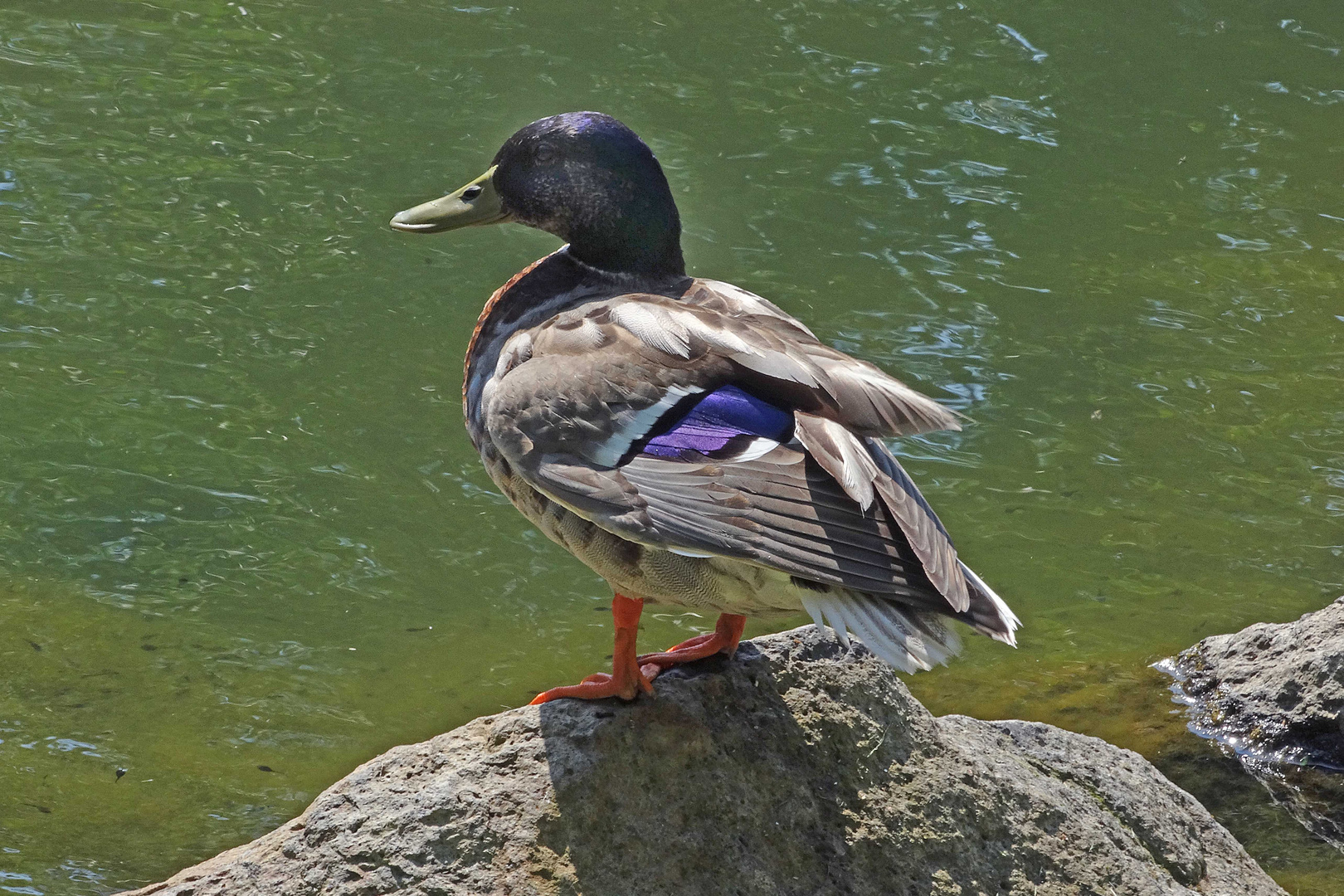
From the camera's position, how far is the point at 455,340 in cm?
738

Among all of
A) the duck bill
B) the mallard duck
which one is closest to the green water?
the duck bill

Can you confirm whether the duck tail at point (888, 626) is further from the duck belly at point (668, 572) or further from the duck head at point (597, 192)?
the duck head at point (597, 192)

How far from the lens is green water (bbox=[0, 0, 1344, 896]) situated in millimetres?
5590

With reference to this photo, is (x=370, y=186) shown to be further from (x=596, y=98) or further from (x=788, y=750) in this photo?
(x=788, y=750)

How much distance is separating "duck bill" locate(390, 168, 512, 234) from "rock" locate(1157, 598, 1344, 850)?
10.5ft

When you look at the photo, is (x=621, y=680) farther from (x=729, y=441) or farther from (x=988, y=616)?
(x=988, y=616)

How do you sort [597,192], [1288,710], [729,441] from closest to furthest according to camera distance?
[729,441] → [597,192] → [1288,710]

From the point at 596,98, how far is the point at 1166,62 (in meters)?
4.56

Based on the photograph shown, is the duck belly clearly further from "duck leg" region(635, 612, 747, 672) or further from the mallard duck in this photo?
"duck leg" region(635, 612, 747, 672)

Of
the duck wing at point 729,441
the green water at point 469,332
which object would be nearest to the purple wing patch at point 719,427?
the duck wing at point 729,441

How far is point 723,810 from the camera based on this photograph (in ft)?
11.6

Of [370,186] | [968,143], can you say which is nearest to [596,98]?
[370,186]

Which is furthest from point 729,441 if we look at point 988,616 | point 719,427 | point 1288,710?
point 1288,710

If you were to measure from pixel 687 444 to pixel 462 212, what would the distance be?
1504mm
